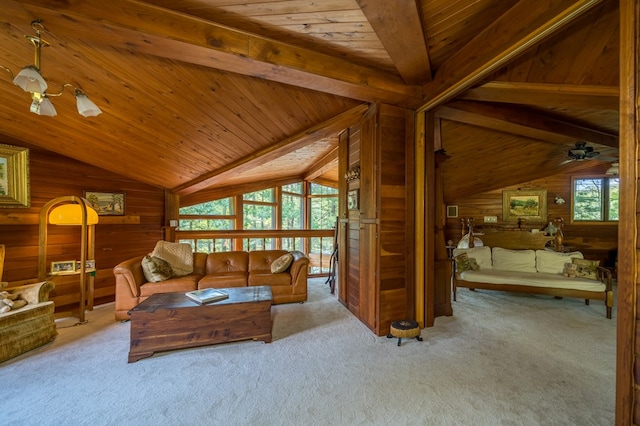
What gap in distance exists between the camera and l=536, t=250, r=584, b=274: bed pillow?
13.4 feet

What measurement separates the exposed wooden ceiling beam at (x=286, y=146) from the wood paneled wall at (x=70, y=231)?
2.88 feet

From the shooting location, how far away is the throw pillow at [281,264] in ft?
13.2

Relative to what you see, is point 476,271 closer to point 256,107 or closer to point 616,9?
point 616,9

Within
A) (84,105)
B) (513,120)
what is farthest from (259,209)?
(513,120)

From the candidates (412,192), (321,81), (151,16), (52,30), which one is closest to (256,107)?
(321,81)

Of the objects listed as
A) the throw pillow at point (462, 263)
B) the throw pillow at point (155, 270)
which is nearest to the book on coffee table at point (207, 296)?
the throw pillow at point (155, 270)

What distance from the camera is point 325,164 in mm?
6461

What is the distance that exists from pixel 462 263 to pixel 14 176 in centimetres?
641

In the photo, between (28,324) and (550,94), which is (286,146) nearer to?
(550,94)

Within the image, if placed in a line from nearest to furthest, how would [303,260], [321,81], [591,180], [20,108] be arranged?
[321,81] < [20,108] < [303,260] < [591,180]

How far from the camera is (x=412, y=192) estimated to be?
9.72 ft

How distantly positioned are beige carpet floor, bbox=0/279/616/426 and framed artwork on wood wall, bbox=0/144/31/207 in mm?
1647

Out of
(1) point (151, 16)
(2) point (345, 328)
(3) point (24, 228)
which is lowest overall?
(2) point (345, 328)

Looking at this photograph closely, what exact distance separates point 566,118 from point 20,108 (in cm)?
674
